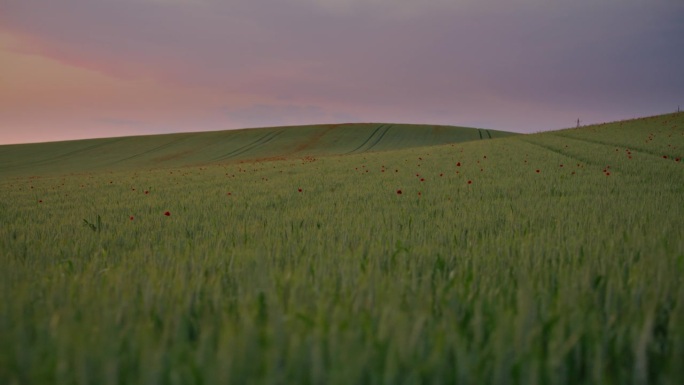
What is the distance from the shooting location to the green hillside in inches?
1781

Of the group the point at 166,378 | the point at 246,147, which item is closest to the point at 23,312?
the point at 166,378

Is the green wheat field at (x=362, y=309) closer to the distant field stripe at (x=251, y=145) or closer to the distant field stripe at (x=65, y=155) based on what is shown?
the distant field stripe at (x=251, y=145)

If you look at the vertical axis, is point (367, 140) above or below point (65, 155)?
above

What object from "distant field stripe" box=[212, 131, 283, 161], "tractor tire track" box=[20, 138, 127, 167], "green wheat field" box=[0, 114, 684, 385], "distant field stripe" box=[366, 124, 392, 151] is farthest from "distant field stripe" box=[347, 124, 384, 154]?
"green wheat field" box=[0, 114, 684, 385]

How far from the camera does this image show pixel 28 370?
114 cm

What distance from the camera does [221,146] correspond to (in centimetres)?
5516

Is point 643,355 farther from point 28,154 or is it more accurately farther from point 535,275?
point 28,154

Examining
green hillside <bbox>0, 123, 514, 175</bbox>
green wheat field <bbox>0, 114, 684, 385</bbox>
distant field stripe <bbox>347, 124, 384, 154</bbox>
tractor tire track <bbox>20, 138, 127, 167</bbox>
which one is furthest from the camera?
distant field stripe <bbox>347, 124, 384, 154</bbox>

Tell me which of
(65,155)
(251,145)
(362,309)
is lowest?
(362,309)

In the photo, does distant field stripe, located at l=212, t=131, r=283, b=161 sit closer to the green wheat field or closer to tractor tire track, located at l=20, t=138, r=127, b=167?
tractor tire track, located at l=20, t=138, r=127, b=167

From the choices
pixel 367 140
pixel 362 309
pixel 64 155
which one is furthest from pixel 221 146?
pixel 362 309

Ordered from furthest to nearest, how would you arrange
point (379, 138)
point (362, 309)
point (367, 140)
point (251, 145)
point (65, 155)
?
point (379, 138) < point (367, 140) < point (251, 145) < point (65, 155) < point (362, 309)

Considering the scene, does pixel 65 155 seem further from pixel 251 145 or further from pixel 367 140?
pixel 367 140

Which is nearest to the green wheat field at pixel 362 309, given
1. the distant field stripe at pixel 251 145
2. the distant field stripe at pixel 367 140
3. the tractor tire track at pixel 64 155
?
the distant field stripe at pixel 367 140
